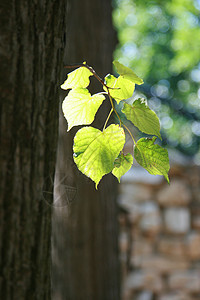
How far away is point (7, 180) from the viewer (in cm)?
59

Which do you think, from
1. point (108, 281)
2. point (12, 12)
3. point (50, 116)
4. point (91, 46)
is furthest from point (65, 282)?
point (12, 12)

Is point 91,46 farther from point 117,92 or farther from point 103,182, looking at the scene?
point 117,92

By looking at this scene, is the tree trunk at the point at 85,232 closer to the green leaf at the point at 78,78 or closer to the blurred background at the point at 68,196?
the blurred background at the point at 68,196

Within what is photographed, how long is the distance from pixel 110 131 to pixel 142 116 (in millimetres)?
54

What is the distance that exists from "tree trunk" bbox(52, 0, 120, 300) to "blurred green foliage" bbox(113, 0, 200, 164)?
15.4ft

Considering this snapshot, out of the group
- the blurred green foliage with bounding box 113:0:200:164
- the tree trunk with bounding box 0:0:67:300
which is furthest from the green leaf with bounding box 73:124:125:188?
the blurred green foliage with bounding box 113:0:200:164

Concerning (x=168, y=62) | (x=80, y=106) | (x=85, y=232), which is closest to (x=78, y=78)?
(x=80, y=106)

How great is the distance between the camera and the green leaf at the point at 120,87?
547 mm

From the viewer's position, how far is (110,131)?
528 millimetres

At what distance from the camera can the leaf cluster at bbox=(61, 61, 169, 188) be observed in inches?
20.5

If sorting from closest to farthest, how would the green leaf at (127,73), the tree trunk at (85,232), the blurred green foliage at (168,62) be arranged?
the green leaf at (127,73) < the tree trunk at (85,232) < the blurred green foliage at (168,62)

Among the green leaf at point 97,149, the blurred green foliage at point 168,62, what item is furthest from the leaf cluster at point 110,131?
the blurred green foliage at point 168,62

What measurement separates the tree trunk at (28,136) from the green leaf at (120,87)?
138mm

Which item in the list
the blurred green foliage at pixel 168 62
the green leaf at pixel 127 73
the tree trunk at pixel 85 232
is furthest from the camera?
the blurred green foliage at pixel 168 62
